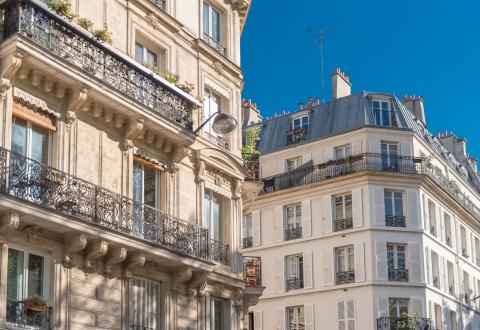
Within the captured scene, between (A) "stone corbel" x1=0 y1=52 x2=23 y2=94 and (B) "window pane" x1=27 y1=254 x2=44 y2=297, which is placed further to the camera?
(B) "window pane" x1=27 y1=254 x2=44 y2=297

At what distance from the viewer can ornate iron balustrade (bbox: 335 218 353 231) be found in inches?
1505

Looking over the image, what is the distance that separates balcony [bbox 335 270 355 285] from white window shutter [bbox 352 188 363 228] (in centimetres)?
193

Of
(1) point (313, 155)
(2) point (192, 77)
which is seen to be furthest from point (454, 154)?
(2) point (192, 77)

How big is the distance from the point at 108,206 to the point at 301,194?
74.5 ft

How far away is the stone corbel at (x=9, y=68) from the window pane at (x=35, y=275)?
2.99 meters

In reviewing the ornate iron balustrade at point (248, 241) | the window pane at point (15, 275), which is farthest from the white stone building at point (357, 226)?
the window pane at point (15, 275)

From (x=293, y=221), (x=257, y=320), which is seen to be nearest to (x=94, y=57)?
(x=293, y=221)

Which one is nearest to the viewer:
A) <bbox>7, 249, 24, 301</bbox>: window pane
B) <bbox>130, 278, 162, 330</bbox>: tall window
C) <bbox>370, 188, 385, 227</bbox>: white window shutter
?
<bbox>7, 249, 24, 301</bbox>: window pane

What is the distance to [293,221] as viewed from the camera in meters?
40.0

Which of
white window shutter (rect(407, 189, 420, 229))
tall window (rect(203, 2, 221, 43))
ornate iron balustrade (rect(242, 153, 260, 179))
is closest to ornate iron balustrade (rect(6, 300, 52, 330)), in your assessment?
ornate iron balustrade (rect(242, 153, 260, 179))

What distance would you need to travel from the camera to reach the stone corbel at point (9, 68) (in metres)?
16.0

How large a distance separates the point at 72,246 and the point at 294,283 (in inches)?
909

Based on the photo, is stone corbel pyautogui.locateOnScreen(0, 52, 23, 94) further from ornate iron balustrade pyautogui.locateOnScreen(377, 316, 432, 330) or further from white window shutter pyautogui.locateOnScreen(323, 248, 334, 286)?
white window shutter pyautogui.locateOnScreen(323, 248, 334, 286)

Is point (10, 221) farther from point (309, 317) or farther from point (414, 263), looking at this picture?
point (414, 263)
